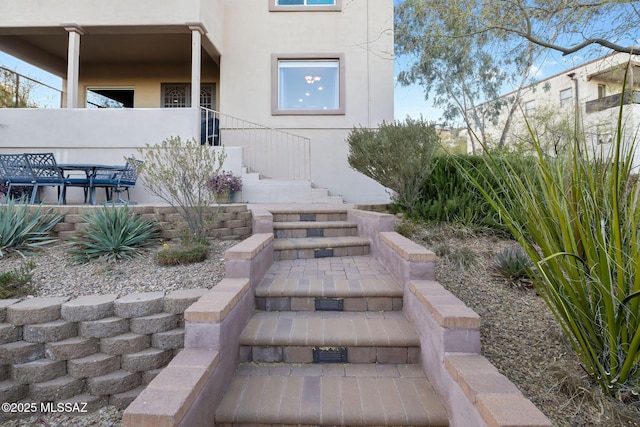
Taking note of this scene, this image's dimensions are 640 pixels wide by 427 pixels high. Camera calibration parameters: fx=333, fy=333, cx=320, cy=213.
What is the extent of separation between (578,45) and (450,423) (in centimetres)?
497

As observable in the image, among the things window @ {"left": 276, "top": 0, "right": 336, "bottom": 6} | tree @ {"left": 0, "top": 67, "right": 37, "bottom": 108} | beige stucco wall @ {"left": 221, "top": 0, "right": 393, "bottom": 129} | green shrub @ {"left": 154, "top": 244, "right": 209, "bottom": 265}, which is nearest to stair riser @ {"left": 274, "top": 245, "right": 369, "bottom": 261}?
green shrub @ {"left": 154, "top": 244, "right": 209, "bottom": 265}

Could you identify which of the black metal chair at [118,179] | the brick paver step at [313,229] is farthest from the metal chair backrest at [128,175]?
the brick paver step at [313,229]

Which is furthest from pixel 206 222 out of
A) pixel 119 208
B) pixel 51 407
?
pixel 51 407

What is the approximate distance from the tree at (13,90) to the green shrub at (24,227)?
24.8 ft

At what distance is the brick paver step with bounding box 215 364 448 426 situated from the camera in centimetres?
183

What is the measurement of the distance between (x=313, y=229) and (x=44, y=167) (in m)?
4.40

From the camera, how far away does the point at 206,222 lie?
164 inches

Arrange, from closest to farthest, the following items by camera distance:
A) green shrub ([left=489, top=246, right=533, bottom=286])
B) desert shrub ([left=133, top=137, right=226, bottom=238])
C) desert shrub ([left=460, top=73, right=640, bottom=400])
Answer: desert shrub ([left=460, top=73, right=640, bottom=400])
green shrub ([left=489, top=246, right=533, bottom=286])
desert shrub ([left=133, top=137, right=226, bottom=238])

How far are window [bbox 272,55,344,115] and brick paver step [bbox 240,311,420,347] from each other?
643 cm

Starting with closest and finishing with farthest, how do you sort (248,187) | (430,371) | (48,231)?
(430,371) → (48,231) → (248,187)

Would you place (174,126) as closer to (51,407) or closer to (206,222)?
(206,222)

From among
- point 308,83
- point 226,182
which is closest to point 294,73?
point 308,83

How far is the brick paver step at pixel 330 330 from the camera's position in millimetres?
2316

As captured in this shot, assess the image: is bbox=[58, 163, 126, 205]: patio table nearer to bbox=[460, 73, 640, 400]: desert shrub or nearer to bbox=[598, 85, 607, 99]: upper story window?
bbox=[460, 73, 640, 400]: desert shrub
